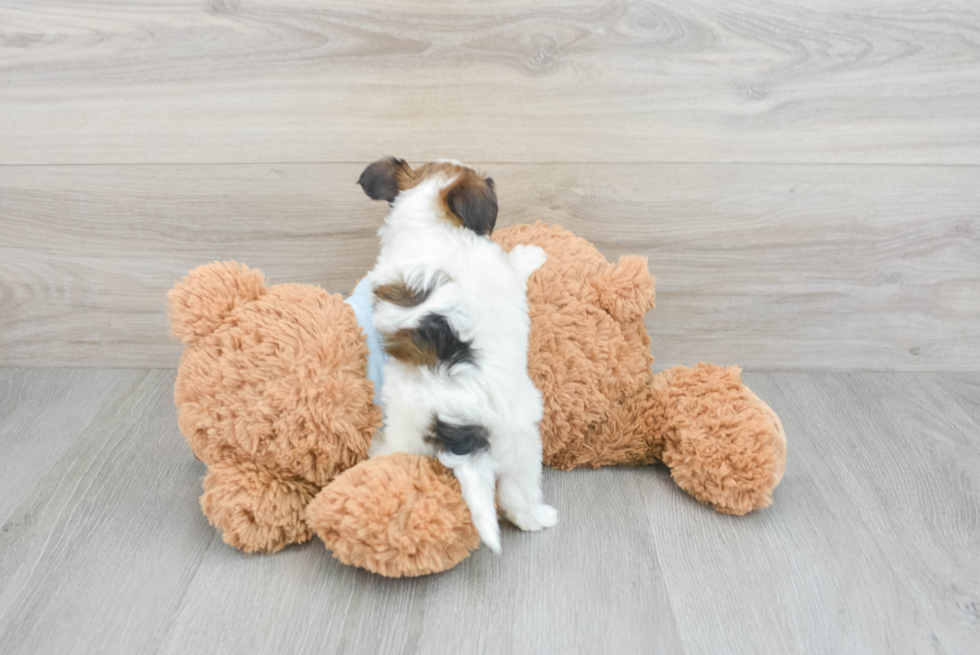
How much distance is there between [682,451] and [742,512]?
0.12 metres

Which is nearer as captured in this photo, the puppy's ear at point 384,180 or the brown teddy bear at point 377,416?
the brown teddy bear at point 377,416

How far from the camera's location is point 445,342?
82 cm

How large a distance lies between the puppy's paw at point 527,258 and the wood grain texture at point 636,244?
203 millimetres

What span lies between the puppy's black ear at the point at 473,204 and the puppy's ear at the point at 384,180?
0.09 m

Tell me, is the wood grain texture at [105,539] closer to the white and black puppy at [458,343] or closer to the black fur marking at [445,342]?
the white and black puppy at [458,343]

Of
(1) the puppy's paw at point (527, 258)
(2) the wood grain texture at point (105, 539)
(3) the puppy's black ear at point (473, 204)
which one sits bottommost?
(2) the wood grain texture at point (105, 539)

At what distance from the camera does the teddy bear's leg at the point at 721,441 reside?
94 cm

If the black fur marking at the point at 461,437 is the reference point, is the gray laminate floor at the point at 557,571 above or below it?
below

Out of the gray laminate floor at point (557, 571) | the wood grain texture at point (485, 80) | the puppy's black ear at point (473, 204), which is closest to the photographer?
the gray laminate floor at point (557, 571)

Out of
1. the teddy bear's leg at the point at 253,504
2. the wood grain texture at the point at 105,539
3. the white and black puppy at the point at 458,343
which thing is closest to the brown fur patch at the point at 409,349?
the white and black puppy at the point at 458,343

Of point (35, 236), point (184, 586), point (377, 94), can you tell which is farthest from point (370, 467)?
point (35, 236)

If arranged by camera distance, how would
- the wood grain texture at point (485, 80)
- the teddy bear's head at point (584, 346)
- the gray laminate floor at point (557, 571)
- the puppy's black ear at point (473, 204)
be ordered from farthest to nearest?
the wood grain texture at point (485, 80) < the teddy bear's head at point (584, 346) < the puppy's black ear at point (473, 204) < the gray laminate floor at point (557, 571)

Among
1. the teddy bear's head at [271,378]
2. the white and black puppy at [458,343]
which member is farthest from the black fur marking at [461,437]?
the teddy bear's head at [271,378]

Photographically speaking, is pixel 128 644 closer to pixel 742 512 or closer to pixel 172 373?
pixel 172 373
